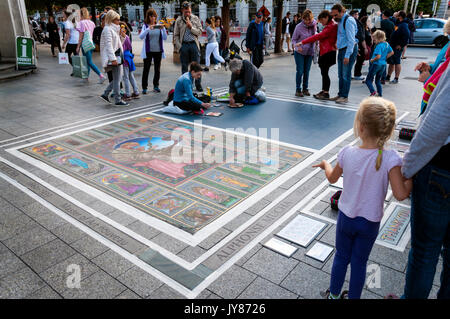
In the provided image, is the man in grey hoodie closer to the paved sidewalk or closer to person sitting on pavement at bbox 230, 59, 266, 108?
the paved sidewalk

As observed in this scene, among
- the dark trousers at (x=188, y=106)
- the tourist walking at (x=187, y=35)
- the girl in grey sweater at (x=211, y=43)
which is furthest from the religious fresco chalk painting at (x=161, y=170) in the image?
the girl in grey sweater at (x=211, y=43)

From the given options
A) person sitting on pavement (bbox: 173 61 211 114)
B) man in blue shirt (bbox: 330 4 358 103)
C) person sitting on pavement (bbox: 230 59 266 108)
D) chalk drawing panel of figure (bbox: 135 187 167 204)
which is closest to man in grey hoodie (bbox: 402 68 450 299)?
chalk drawing panel of figure (bbox: 135 187 167 204)

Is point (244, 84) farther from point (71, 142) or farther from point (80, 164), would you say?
point (80, 164)

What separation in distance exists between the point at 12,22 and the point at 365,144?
13464 millimetres

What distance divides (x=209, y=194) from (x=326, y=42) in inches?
225

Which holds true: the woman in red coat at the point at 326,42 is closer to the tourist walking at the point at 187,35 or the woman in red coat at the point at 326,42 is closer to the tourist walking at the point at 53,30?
the tourist walking at the point at 187,35

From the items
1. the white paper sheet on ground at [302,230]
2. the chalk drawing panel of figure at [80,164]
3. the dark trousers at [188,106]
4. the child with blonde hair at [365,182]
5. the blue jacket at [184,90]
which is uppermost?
the child with blonde hair at [365,182]

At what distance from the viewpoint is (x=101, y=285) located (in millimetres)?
2666

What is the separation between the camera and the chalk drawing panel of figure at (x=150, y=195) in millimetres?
3947

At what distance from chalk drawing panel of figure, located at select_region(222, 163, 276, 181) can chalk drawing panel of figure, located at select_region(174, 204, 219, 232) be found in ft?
3.30

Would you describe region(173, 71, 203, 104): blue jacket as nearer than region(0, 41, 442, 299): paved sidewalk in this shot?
No

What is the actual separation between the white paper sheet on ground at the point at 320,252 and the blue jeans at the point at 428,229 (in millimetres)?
834

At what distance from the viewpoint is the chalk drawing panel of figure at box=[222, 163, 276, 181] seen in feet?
14.9

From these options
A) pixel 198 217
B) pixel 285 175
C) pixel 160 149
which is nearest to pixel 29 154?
pixel 160 149
